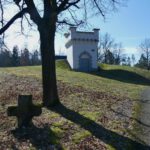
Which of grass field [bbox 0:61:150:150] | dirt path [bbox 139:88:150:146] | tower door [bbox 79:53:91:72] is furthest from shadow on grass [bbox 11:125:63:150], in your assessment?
tower door [bbox 79:53:91:72]

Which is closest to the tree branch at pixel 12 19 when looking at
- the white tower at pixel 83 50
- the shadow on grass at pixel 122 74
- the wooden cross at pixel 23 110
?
the wooden cross at pixel 23 110

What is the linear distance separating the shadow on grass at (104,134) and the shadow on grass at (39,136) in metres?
1.33

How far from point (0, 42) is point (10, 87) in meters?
6.80

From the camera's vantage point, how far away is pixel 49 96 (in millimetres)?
16578

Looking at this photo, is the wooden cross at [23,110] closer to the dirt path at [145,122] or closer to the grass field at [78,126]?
the grass field at [78,126]

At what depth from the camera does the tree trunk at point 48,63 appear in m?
16.5

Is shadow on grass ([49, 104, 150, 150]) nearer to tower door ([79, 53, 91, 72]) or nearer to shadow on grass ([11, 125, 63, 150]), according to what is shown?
shadow on grass ([11, 125, 63, 150])

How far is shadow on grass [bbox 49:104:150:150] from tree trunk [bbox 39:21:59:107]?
120 centimetres

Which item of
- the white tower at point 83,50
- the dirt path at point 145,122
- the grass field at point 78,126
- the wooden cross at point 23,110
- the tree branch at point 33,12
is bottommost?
the dirt path at point 145,122

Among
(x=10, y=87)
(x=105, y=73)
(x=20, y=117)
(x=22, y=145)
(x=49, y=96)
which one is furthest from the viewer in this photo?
(x=105, y=73)

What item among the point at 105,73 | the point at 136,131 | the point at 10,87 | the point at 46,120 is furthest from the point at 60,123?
the point at 105,73

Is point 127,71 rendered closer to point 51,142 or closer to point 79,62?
point 79,62

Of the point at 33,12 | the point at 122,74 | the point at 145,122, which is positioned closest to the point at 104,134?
the point at 145,122

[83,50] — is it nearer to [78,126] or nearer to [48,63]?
[48,63]
